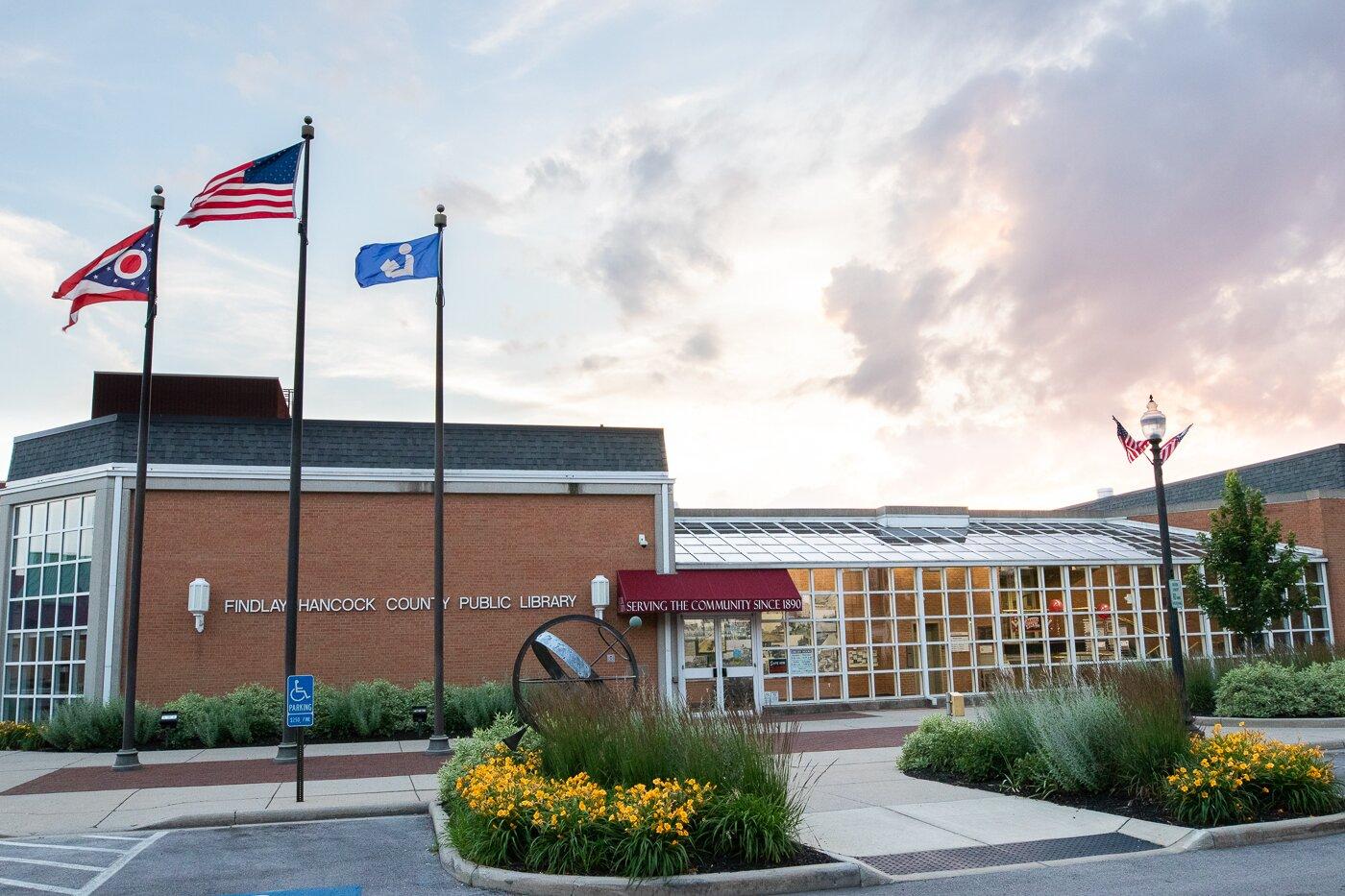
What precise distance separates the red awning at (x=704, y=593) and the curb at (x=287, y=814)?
11101mm

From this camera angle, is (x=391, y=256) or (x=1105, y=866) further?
(x=391, y=256)

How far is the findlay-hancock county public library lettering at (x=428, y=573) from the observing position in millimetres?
22422

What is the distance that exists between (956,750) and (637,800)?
21.8 ft

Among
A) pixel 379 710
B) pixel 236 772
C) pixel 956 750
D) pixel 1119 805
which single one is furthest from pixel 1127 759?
pixel 379 710

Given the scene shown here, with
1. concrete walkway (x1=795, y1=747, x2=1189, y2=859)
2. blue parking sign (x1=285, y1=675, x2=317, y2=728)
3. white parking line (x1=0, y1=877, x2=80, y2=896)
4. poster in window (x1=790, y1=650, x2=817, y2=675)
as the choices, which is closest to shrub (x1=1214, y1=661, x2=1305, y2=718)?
concrete walkway (x1=795, y1=747, x2=1189, y2=859)

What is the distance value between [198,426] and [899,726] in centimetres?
1625

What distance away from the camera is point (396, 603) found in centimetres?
2341

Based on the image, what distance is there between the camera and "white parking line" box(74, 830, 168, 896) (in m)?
9.17

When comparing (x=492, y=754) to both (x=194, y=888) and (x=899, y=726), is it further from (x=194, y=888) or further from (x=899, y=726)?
(x=899, y=726)

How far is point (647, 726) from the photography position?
34.8ft

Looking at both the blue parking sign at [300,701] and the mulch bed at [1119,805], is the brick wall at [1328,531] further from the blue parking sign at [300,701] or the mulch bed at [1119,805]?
the blue parking sign at [300,701]

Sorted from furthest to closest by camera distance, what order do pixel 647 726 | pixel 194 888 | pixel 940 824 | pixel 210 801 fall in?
1. pixel 210 801
2. pixel 940 824
3. pixel 647 726
4. pixel 194 888

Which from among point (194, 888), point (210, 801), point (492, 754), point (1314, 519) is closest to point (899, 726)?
point (492, 754)

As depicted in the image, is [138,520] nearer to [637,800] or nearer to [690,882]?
[637,800]
